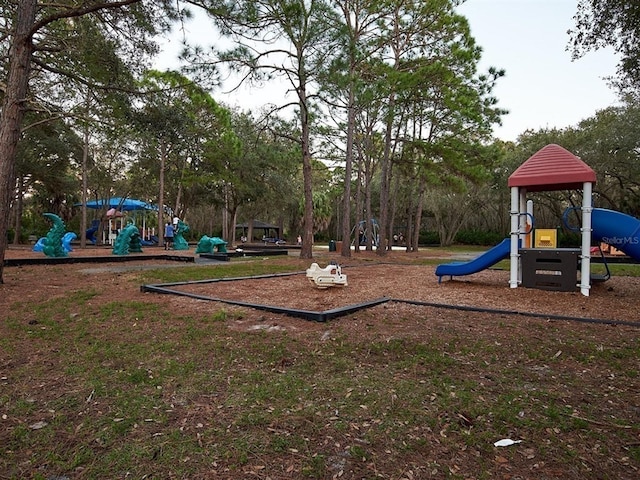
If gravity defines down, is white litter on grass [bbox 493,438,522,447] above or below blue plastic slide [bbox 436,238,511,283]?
below

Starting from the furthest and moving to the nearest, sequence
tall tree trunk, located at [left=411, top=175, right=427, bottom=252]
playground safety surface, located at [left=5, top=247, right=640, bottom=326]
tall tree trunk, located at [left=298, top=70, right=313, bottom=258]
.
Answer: tall tree trunk, located at [left=411, top=175, right=427, bottom=252], tall tree trunk, located at [left=298, top=70, right=313, bottom=258], playground safety surface, located at [left=5, top=247, right=640, bottom=326]

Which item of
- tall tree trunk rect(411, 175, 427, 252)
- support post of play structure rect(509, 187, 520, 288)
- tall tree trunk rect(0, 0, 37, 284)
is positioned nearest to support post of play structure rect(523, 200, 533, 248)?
support post of play structure rect(509, 187, 520, 288)

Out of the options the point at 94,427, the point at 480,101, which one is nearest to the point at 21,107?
the point at 94,427

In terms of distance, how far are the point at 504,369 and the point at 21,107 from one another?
7.90 meters

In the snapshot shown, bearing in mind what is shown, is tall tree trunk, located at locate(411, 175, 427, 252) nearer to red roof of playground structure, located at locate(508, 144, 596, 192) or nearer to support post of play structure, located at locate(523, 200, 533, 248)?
support post of play structure, located at locate(523, 200, 533, 248)

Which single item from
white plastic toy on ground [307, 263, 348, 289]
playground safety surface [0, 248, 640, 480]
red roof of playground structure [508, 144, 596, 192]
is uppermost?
red roof of playground structure [508, 144, 596, 192]

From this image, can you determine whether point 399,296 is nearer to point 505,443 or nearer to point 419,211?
A: point 505,443

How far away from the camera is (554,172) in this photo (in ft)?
22.8

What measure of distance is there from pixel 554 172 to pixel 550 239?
47.0 inches

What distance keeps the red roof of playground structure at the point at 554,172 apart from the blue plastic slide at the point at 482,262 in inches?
43.0

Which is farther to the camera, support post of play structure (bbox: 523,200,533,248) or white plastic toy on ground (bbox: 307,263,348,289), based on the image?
support post of play structure (bbox: 523,200,533,248)

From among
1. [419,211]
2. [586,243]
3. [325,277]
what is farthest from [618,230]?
[419,211]

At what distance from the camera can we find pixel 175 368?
10.2ft

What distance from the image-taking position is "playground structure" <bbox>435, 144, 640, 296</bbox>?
6.69 meters
